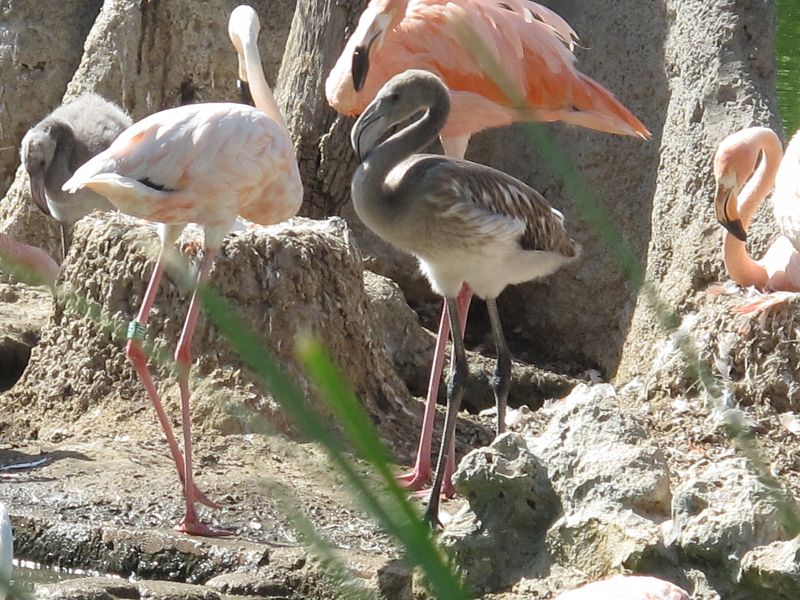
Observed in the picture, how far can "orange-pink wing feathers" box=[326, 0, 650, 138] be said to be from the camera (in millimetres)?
5418

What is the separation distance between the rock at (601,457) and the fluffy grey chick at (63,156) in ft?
10.4

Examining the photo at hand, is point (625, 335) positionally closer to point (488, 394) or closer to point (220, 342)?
point (488, 394)

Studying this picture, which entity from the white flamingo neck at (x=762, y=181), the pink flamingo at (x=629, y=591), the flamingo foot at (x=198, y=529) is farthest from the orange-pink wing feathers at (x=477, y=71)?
the pink flamingo at (x=629, y=591)

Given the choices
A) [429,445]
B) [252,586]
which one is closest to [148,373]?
[429,445]

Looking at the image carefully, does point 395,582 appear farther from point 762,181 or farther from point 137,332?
point 762,181

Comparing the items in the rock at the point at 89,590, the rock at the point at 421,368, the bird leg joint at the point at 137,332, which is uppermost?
the bird leg joint at the point at 137,332

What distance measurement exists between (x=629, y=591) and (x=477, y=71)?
Result: 3240mm

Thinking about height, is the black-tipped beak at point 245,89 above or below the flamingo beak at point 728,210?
above

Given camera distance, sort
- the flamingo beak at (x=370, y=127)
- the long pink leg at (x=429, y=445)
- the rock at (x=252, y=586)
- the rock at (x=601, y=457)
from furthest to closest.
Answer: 1. the long pink leg at (x=429, y=445)
2. the flamingo beak at (x=370, y=127)
3. the rock at (x=252, y=586)
4. the rock at (x=601, y=457)

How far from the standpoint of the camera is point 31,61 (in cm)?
Answer: 853

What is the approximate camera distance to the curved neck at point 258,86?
17.1 ft

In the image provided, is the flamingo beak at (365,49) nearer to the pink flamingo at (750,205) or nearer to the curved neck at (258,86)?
the curved neck at (258,86)

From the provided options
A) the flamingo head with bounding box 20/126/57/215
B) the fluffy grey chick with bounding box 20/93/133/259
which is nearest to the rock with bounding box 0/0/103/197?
the fluffy grey chick with bounding box 20/93/133/259

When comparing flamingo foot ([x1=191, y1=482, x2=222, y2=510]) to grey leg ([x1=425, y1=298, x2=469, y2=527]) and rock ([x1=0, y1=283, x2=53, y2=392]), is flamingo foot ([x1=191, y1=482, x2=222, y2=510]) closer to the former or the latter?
grey leg ([x1=425, y1=298, x2=469, y2=527])
